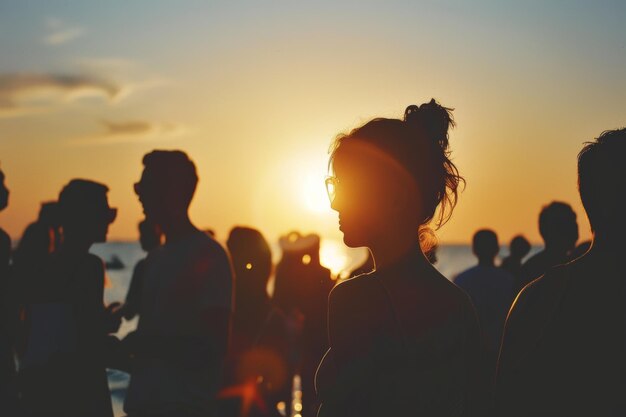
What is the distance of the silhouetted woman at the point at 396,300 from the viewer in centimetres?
215

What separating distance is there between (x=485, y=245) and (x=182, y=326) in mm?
4621

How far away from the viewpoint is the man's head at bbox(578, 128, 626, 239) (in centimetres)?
222

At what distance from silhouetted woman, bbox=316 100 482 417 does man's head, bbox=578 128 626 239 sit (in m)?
0.43

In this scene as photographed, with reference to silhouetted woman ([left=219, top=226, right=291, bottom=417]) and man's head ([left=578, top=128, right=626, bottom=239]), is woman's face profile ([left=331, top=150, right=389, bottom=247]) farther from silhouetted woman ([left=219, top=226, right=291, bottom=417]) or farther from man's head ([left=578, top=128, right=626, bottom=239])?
silhouetted woman ([left=219, top=226, right=291, bottom=417])

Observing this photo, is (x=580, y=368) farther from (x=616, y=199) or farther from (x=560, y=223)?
(x=560, y=223)

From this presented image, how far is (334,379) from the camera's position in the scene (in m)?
2.18

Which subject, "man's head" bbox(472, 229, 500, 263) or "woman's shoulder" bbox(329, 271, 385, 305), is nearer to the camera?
"woman's shoulder" bbox(329, 271, 385, 305)

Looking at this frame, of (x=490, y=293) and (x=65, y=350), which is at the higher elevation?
(x=65, y=350)

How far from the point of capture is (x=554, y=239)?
20.9 ft

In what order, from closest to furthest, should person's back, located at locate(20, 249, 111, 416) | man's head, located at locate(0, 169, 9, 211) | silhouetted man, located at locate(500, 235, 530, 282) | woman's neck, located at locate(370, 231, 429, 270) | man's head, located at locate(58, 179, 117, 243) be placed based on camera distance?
woman's neck, located at locate(370, 231, 429, 270), person's back, located at locate(20, 249, 111, 416), man's head, located at locate(58, 179, 117, 243), man's head, located at locate(0, 169, 9, 211), silhouetted man, located at locate(500, 235, 530, 282)

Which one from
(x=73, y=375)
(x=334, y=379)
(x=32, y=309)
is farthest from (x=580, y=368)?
(x=32, y=309)

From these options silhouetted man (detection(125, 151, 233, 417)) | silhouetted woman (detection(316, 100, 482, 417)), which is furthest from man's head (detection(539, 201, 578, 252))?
silhouetted woman (detection(316, 100, 482, 417))

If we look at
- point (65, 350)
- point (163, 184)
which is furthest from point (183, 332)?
point (163, 184)

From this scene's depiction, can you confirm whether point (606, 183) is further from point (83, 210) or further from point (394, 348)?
point (83, 210)
